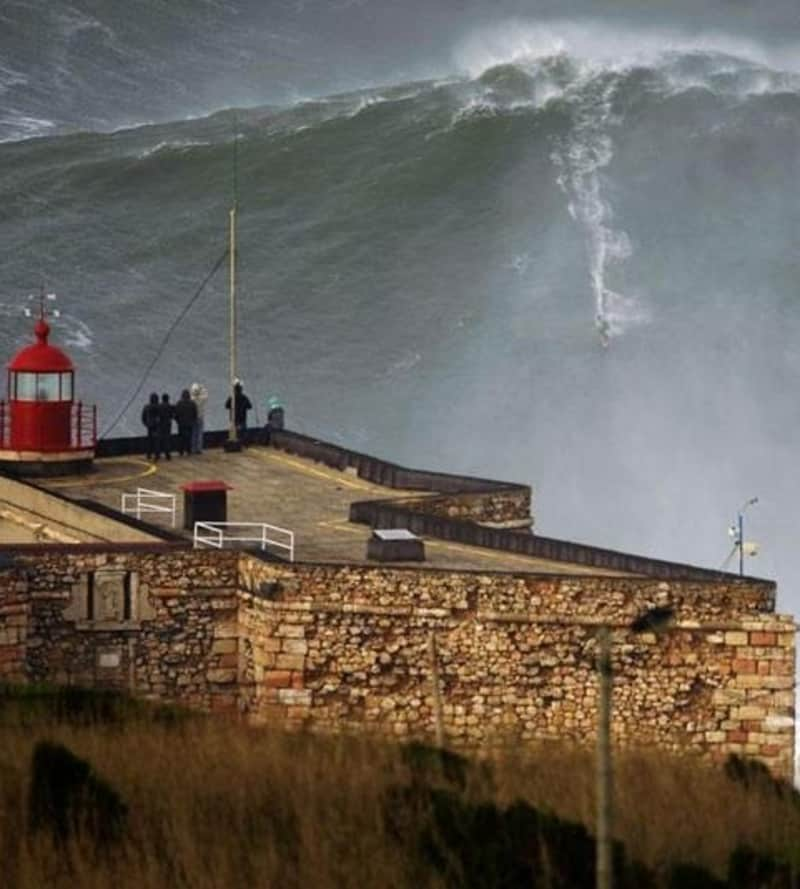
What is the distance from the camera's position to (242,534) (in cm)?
3669

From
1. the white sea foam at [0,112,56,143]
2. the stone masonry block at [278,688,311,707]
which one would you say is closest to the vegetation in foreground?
the stone masonry block at [278,688,311,707]

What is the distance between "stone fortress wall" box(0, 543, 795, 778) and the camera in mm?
32656

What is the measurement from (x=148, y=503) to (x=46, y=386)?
116 inches

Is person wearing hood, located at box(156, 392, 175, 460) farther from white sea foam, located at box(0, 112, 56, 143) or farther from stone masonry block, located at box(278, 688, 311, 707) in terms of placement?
white sea foam, located at box(0, 112, 56, 143)

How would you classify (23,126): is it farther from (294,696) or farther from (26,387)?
(294,696)

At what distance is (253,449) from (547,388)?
112 ft

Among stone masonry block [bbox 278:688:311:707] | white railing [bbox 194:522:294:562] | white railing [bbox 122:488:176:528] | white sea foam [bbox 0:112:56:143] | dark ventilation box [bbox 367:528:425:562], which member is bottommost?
stone masonry block [bbox 278:688:311:707]

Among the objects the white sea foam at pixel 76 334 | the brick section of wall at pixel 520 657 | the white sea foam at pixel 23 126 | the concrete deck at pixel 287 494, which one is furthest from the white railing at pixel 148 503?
the white sea foam at pixel 23 126

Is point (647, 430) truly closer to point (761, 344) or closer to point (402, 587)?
point (761, 344)

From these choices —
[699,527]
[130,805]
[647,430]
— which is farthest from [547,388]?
[130,805]

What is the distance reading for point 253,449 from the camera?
4503 cm

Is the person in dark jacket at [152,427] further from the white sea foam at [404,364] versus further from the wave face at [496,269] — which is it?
the white sea foam at [404,364]

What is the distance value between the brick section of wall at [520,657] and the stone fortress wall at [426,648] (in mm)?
12

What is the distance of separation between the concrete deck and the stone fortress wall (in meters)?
1.25
